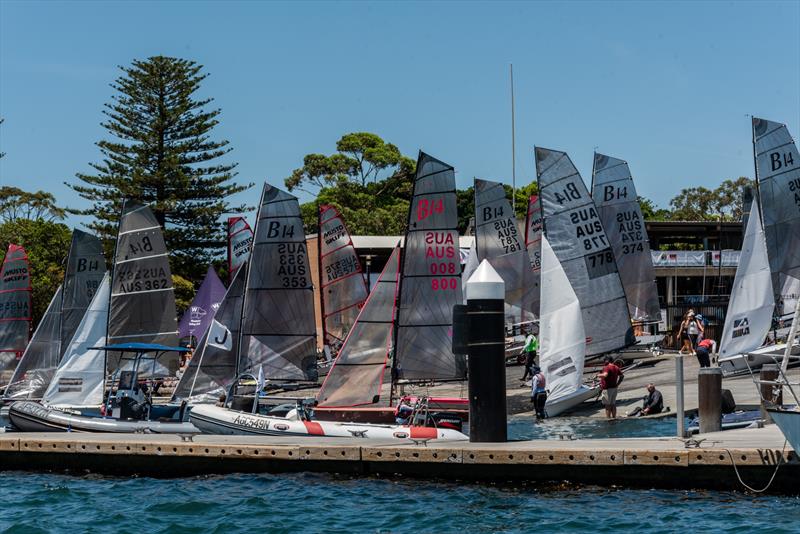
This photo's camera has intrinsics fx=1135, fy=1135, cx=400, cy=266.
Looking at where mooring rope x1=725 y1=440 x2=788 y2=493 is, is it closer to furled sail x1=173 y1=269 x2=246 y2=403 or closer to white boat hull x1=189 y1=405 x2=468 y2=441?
white boat hull x1=189 y1=405 x2=468 y2=441

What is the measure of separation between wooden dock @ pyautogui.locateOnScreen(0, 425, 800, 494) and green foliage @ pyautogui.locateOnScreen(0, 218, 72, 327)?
143ft

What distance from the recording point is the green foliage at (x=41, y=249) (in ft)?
216

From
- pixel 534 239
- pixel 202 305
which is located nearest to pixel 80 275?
pixel 202 305

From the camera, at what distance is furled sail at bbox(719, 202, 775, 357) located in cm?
3559

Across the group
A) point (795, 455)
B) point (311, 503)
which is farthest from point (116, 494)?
point (795, 455)

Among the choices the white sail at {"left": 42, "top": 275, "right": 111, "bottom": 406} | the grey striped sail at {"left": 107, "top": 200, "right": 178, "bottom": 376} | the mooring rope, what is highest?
the grey striped sail at {"left": 107, "top": 200, "right": 178, "bottom": 376}

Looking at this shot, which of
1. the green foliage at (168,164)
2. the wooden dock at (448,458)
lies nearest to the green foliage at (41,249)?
the green foliage at (168,164)

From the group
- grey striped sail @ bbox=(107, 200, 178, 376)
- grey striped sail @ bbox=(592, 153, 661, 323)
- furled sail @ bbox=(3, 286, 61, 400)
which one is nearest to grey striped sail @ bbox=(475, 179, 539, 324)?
grey striped sail @ bbox=(592, 153, 661, 323)

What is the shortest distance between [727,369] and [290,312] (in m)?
13.7

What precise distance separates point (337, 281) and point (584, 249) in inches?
522

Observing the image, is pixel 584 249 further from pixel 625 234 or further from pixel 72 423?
pixel 72 423

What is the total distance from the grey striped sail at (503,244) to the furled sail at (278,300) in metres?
17.4

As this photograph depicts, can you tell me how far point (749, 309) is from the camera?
3559cm

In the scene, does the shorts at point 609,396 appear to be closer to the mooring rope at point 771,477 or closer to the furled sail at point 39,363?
the mooring rope at point 771,477
